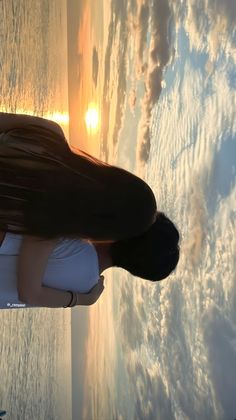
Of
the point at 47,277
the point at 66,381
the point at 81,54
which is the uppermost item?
the point at 47,277

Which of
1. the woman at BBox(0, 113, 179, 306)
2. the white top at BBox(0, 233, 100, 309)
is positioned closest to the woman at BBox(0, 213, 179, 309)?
the white top at BBox(0, 233, 100, 309)

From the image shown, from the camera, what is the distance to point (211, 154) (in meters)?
1.94

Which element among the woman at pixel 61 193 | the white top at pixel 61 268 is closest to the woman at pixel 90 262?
the white top at pixel 61 268

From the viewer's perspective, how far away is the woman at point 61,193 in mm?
857

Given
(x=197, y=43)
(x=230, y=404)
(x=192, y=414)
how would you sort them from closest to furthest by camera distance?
(x=230, y=404) → (x=192, y=414) → (x=197, y=43)

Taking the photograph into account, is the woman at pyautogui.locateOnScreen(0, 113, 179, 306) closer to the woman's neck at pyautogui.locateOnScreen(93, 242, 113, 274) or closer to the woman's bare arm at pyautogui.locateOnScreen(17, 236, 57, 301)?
the woman's bare arm at pyautogui.locateOnScreen(17, 236, 57, 301)

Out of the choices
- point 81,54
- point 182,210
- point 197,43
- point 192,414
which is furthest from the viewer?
point 81,54

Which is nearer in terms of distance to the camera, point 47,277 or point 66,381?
point 47,277

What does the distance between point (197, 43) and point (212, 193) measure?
0.70 metres

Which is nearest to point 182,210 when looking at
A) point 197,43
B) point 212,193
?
point 212,193

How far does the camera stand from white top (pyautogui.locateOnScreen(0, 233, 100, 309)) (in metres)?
0.99

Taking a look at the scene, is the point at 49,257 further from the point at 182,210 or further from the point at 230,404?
the point at 182,210

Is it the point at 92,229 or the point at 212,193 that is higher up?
the point at 92,229

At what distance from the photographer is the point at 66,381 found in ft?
34.3
